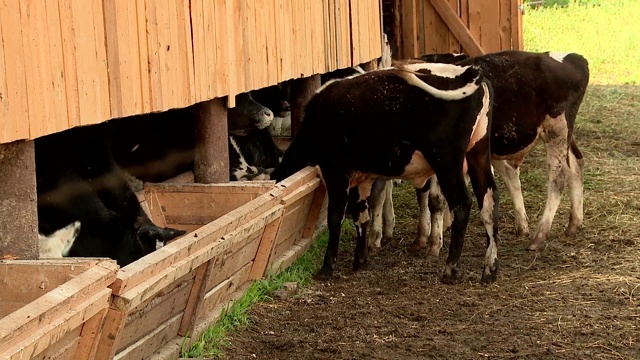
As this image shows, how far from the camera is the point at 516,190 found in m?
10.5

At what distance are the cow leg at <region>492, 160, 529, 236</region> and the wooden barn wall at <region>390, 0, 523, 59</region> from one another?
13.6 feet

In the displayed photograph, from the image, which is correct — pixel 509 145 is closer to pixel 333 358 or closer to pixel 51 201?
pixel 333 358

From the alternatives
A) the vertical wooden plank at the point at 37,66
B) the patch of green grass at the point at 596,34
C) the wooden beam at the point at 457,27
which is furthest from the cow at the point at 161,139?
the patch of green grass at the point at 596,34

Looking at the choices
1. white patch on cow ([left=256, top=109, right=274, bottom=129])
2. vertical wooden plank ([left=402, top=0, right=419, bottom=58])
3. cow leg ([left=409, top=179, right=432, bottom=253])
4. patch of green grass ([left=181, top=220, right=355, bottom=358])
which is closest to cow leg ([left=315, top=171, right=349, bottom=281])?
patch of green grass ([left=181, top=220, right=355, bottom=358])

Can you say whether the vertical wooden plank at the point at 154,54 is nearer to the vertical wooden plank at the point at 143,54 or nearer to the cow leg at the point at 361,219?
the vertical wooden plank at the point at 143,54

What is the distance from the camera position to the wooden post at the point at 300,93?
11.0m

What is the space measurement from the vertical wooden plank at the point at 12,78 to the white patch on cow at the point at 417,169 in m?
4.13

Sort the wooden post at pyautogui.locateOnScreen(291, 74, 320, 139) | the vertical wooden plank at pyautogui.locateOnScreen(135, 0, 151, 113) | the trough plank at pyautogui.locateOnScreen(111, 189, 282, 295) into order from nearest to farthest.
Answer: the trough plank at pyautogui.locateOnScreen(111, 189, 282, 295)
the vertical wooden plank at pyautogui.locateOnScreen(135, 0, 151, 113)
the wooden post at pyautogui.locateOnScreen(291, 74, 320, 139)

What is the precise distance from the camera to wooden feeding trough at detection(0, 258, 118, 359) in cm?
411

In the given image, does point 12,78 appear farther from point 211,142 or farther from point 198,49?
point 211,142

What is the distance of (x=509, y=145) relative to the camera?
32.1 feet

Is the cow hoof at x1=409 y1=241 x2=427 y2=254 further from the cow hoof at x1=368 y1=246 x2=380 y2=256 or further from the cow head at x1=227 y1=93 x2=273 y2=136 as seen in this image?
the cow head at x1=227 y1=93 x2=273 y2=136

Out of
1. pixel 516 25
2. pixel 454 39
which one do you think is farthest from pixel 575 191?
pixel 454 39

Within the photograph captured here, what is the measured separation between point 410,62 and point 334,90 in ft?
2.46
